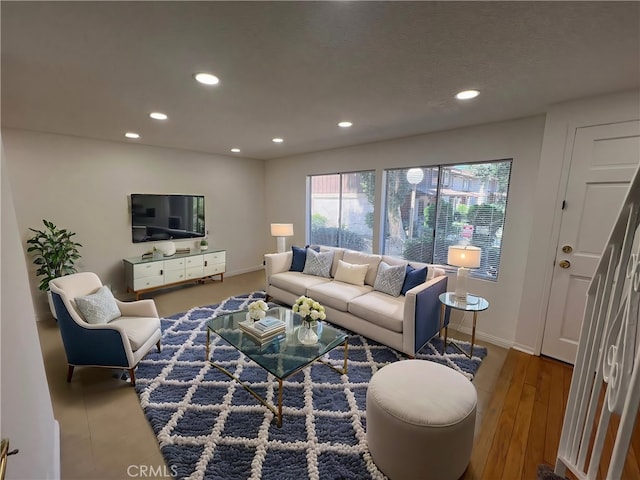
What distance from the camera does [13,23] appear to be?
1336 millimetres

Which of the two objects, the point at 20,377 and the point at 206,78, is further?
the point at 206,78

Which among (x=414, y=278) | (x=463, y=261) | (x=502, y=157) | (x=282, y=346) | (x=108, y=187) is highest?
(x=502, y=157)

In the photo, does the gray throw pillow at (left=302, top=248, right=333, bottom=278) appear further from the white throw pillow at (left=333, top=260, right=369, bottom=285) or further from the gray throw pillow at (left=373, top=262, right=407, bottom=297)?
the gray throw pillow at (left=373, top=262, right=407, bottom=297)

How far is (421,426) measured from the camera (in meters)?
1.43

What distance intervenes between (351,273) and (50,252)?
144 inches

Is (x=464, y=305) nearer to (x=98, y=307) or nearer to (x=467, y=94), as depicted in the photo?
(x=467, y=94)

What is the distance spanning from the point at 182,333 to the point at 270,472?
6.48ft

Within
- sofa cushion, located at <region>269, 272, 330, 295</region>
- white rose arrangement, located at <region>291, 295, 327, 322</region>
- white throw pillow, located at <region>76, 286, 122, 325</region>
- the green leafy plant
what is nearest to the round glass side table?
white rose arrangement, located at <region>291, 295, 327, 322</region>

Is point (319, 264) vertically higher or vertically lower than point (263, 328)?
higher

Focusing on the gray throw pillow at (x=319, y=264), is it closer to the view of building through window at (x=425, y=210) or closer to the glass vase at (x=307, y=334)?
the view of building through window at (x=425, y=210)

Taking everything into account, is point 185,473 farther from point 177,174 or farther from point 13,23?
point 177,174

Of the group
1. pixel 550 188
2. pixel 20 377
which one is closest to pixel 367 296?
pixel 550 188

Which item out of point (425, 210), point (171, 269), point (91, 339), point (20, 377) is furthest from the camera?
point (171, 269)

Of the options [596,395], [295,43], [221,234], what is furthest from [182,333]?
[596,395]
